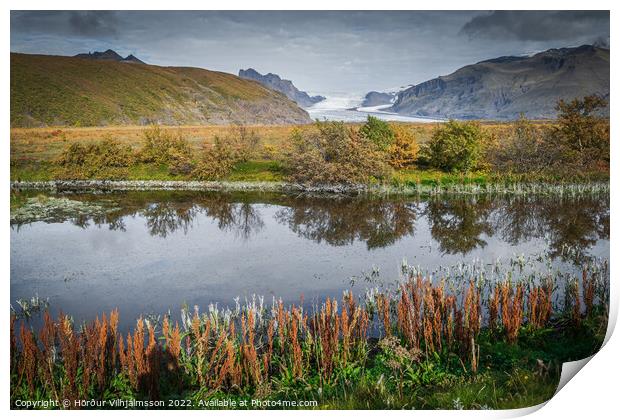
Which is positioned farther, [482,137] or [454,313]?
[482,137]

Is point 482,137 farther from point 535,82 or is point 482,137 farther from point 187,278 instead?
point 187,278

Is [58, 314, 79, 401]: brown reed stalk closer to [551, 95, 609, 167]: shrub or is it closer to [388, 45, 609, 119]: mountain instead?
[388, 45, 609, 119]: mountain

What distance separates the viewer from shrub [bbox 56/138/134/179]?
311 inches

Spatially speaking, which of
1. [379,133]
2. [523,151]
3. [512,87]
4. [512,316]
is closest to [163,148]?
[379,133]

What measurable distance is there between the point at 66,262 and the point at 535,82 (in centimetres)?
754

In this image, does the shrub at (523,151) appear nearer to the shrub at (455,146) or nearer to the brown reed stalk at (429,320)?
the shrub at (455,146)

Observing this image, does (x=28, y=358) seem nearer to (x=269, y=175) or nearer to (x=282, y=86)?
(x=282, y=86)

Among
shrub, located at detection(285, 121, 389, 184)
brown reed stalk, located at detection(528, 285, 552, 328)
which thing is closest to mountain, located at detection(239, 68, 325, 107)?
shrub, located at detection(285, 121, 389, 184)


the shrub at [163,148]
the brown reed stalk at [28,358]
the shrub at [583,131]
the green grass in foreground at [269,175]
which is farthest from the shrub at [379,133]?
the brown reed stalk at [28,358]

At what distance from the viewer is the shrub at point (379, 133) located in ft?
34.1

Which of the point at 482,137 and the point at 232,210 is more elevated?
the point at 482,137

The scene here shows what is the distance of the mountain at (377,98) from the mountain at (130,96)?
3.54 ft

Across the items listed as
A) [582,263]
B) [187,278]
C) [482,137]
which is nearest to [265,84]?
[187,278]

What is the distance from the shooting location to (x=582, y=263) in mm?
7145
